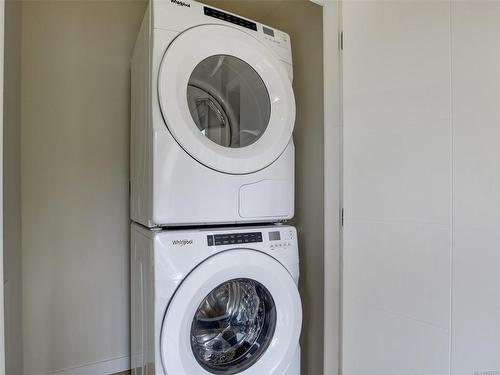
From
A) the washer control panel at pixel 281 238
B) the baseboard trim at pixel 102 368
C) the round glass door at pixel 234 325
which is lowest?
the baseboard trim at pixel 102 368

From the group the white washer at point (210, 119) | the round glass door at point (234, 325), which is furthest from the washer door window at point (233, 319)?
the white washer at point (210, 119)

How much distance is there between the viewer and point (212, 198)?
3.92 ft

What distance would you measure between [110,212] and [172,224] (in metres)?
0.83

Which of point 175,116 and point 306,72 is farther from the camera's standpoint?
point 306,72

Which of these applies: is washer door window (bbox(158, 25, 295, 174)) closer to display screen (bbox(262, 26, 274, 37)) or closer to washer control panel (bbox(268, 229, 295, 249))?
display screen (bbox(262, 26, 274, 37))

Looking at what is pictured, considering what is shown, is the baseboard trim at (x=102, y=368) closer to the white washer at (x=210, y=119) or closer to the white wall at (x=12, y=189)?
the white wall at (x=12, y=189)

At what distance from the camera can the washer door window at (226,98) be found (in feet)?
3.73

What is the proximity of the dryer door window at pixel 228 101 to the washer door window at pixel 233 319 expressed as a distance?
495mm
